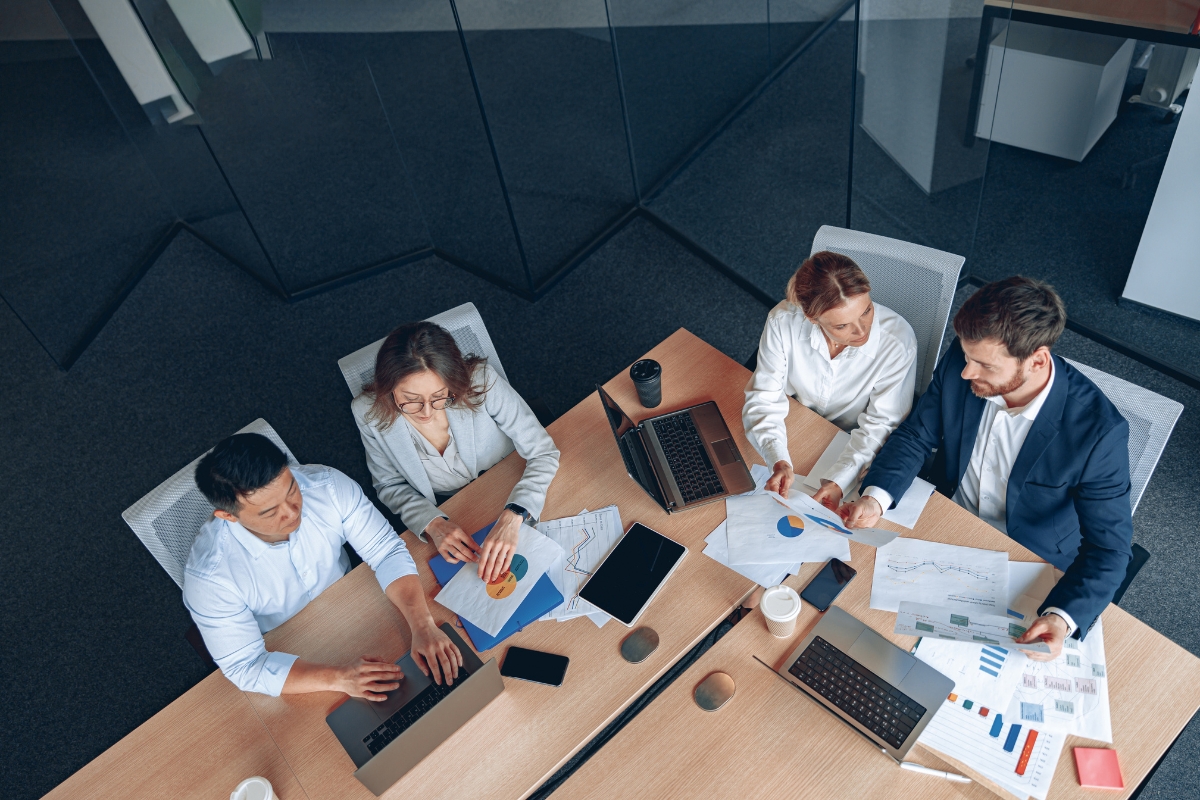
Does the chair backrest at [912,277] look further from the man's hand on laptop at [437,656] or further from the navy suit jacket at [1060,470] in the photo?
the man's hand on laptop at [437,656]

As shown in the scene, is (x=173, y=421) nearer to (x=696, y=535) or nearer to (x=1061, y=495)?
(x=696, y=535)

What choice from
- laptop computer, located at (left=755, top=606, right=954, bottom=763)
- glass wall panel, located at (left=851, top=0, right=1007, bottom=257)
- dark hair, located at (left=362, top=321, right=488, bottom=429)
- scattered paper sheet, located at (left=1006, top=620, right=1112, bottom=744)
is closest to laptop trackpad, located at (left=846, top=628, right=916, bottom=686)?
laptop computer, located at (left=755, top=606, right=954, bottom=763)

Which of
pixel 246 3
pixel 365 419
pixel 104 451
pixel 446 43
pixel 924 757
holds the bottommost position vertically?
pixel 104 451

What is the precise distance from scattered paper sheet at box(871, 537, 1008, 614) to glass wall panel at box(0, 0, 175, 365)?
4.00 meters

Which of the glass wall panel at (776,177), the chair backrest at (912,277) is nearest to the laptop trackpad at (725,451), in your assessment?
the chair backrest at (912,277)

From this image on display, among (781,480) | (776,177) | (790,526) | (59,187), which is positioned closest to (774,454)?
(781,480)

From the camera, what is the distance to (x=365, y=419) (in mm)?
2350

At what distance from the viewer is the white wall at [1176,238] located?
9.95 ft

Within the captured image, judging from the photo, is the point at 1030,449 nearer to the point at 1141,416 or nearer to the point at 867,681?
the point at 1141,416

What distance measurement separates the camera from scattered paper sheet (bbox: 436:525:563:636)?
81.7 inches

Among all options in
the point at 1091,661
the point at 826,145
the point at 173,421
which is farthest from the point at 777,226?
the point at 173,421

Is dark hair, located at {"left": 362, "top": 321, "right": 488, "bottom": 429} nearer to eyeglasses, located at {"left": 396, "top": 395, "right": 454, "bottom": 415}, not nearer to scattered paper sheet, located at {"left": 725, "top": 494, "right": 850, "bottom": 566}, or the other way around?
eyeglasses, located at {"left": 396, "top": 395, "right": 454, "bottom": 415}

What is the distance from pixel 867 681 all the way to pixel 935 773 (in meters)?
0.22

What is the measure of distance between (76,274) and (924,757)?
4353mm
